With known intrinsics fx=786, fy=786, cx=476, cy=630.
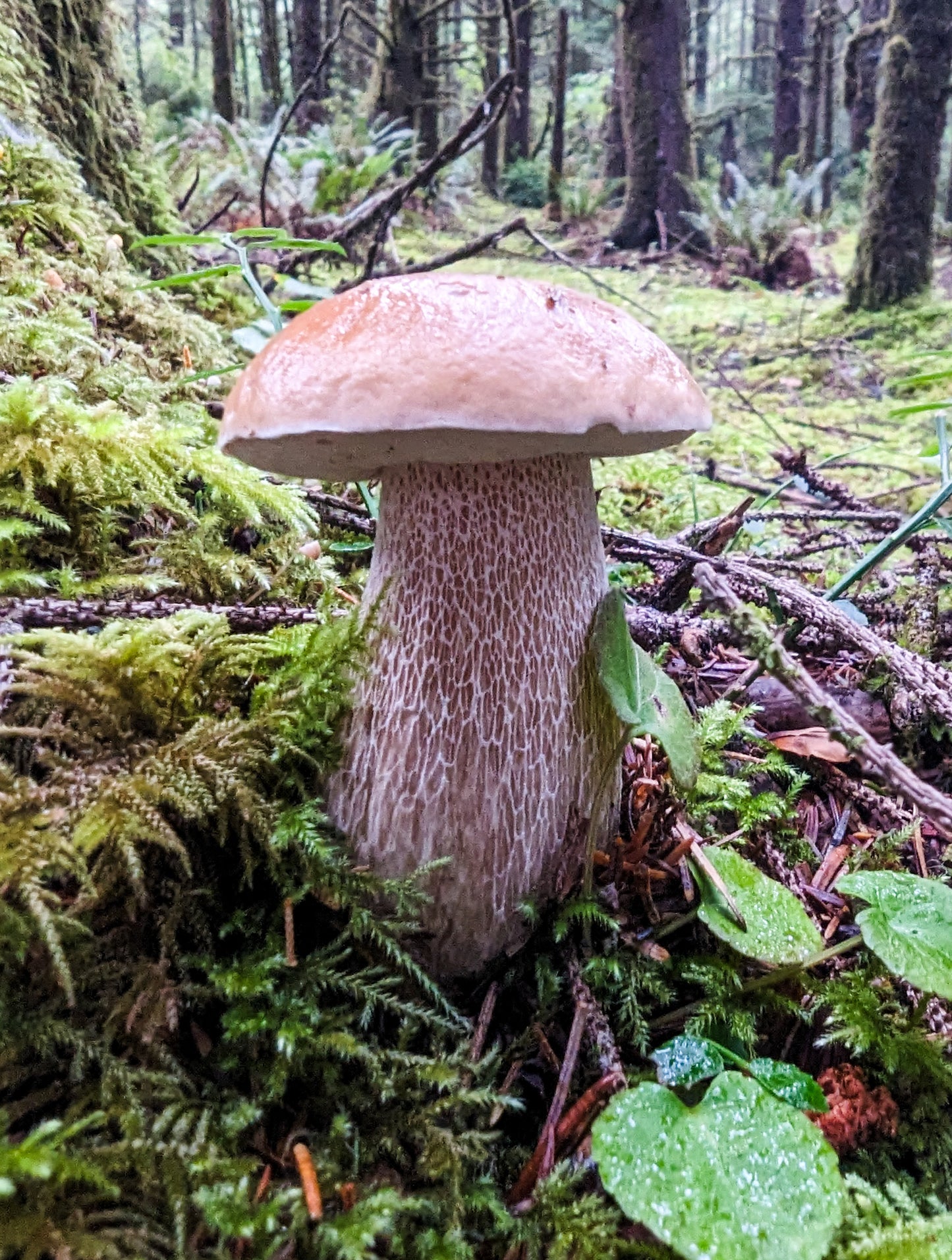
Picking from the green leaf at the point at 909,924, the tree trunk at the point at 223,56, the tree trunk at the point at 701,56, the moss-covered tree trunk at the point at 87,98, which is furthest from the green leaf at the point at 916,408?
the tree trunk at the point at 701,56

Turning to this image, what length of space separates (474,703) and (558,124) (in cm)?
1164

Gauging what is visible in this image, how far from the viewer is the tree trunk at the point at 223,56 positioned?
335 inches

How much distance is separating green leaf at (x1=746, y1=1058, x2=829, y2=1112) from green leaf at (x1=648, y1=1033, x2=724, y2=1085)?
0.15ft

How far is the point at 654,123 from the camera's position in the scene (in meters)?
8.15

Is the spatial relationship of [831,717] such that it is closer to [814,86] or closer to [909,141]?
[909,141]

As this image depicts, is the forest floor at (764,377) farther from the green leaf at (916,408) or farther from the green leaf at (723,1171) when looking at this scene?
the green leaf at (723,1171)

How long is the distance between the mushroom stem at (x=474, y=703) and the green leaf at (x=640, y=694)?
3.8 inches

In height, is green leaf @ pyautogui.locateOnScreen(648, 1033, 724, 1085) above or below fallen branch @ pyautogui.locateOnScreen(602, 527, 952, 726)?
below

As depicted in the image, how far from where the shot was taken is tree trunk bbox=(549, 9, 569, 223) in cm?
994

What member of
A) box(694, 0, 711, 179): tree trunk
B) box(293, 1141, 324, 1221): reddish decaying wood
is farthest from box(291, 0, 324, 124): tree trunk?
box(293, 1141, 324, 1221): reddish decaying wood

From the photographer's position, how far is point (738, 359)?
5207mm

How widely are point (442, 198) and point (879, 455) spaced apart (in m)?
8.00

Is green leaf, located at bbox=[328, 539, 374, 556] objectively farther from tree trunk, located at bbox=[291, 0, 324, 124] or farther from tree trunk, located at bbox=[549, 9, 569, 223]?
tree trunk, located at bbox=[549, 9, 569, 223]

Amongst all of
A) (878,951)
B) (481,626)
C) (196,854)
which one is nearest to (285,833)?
(196,854)
